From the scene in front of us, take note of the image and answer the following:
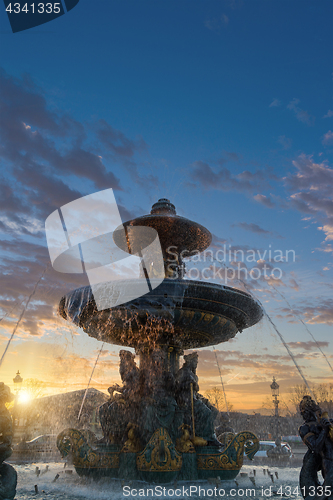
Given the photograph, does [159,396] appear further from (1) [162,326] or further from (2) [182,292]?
(2) [182,292]

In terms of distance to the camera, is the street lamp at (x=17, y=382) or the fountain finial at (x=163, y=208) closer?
the fountain finial at (x=163, y=208)

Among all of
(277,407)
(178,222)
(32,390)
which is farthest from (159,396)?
(32,390)

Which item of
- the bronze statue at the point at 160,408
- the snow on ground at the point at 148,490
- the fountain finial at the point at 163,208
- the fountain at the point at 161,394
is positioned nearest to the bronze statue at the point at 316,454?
the snow on ground at the point at 148,490

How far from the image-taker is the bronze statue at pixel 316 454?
414 centimetres

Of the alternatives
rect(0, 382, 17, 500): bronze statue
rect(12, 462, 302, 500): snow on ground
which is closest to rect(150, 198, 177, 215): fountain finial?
rect(12, 462, 302, 500): snow on ground

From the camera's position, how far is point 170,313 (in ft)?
24.9

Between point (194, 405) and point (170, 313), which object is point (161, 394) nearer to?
point (194, 405)

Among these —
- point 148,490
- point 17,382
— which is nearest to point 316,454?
point 148,490

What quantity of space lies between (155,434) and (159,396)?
91cm

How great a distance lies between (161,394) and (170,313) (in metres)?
1.68

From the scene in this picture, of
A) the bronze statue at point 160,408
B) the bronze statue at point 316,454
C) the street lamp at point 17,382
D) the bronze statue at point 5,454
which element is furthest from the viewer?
the street lamp at point 17,382

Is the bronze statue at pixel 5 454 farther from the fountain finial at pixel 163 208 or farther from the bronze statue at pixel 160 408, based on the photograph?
the fountain finial at pixel 163 208

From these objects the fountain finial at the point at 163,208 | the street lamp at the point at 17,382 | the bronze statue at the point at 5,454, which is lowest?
the bronze statue at the point at 5,454

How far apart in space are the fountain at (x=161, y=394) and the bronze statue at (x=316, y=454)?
2.98m
